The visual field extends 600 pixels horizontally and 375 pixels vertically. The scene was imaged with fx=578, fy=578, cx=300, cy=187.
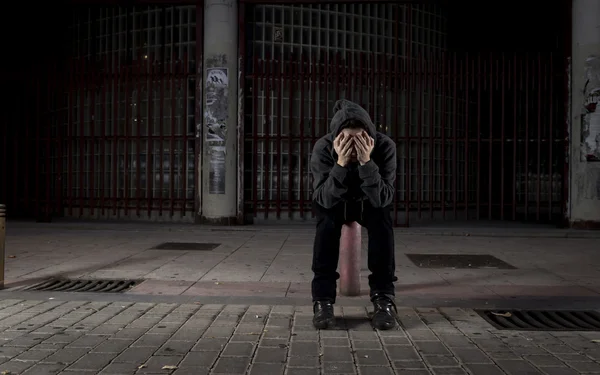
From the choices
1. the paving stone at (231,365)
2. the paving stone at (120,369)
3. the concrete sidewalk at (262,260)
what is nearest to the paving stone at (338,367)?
the paving stone at (231,365)

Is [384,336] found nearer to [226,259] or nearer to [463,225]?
[226,259]

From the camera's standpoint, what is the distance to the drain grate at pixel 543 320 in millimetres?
4238

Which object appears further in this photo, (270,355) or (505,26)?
(505,26)

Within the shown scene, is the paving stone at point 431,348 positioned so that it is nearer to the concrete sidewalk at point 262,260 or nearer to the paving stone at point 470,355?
the paving stone at point 470,355

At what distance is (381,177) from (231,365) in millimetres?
1746

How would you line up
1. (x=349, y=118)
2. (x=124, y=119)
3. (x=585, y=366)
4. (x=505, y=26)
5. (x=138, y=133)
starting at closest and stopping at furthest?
1. (x=585, y=366)
2. (x=349, y=118)
3. (x=138, y=133)
4. (x=124, y=119)
5. (x=505, y=26)

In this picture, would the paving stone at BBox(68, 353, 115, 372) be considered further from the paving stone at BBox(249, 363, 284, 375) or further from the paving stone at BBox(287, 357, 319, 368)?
the paving stone at BBox(287, 357, 319, 368)

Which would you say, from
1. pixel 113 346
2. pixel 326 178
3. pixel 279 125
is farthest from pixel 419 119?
pixel 113 346

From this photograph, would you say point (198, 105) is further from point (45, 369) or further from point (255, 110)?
point (45, 369)

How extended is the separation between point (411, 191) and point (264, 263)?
717cm

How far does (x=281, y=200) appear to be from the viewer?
13219 millimetres

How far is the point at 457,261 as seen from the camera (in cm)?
782

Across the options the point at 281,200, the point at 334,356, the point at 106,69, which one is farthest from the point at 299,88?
the point at 334,356

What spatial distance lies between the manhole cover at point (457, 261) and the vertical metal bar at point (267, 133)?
205 inches
